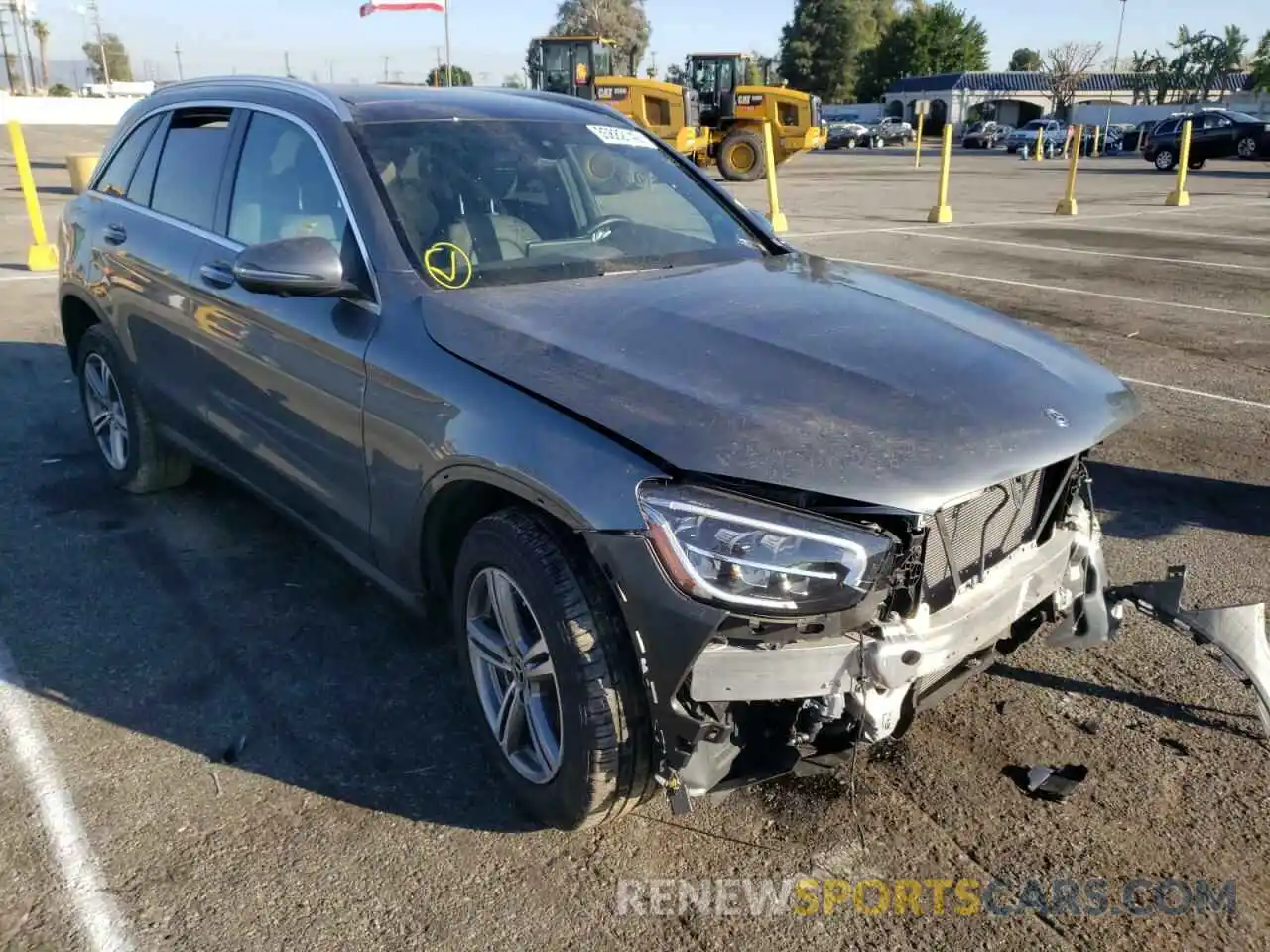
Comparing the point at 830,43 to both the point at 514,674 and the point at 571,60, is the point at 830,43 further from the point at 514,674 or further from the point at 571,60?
the point at 514,674

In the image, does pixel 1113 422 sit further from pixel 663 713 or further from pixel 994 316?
pixel 663 713

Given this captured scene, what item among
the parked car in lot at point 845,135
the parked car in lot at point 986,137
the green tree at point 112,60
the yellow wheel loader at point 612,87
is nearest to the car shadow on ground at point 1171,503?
the yellow wheel loader at point 612,87

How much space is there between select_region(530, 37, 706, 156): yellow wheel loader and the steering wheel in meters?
20.3

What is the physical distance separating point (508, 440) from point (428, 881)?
1.10 m

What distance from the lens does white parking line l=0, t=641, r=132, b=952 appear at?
240cm

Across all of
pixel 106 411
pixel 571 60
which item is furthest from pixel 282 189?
pixel 571 60

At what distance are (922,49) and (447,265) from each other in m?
92.7

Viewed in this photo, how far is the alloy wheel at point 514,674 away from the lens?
260 centimetres

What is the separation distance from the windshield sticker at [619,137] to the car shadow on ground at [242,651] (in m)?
1.86

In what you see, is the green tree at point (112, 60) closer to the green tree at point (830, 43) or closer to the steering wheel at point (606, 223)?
the green tree at point (830, 43)

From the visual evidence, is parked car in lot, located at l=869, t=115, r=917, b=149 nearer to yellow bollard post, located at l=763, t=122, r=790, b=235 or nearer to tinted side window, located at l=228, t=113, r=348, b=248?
yellow bollard post, located at l=763, t=122, r=790, b=235

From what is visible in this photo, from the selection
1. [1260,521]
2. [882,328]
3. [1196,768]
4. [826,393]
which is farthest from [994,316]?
[1260,521]

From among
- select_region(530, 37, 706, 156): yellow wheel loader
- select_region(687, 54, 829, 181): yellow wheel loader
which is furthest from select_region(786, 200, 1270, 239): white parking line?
select_region(687, 54, 829, 181): yellow wheel loader

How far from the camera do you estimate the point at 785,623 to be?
2.16 metres
